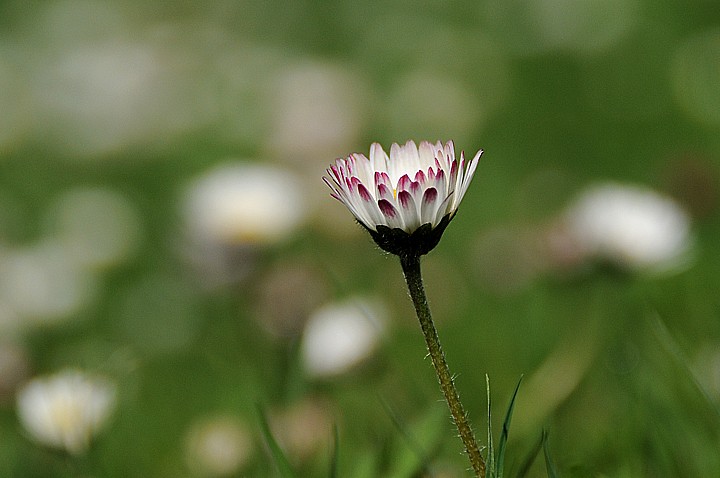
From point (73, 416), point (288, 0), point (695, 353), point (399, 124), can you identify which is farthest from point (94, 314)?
point (288, 0)

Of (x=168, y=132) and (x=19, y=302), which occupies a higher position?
(x=168, y=132)

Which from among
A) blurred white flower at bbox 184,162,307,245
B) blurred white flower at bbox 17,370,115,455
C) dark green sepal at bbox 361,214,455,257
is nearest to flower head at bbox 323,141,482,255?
dark green sepal at bbox 361,214,455,257

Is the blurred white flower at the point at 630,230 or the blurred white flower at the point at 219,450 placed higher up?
the blurred white flower at the point at 630,230

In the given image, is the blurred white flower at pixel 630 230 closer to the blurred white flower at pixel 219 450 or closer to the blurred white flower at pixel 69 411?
the blurred white flower at pixel 219 450

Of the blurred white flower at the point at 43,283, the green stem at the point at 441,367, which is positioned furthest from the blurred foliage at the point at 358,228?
the green stem at the point at 441,367

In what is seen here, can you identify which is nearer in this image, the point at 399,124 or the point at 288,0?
the point at 399,124

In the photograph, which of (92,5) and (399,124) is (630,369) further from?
(92,5)

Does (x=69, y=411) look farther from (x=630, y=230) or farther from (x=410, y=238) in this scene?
(x=630, y=230)

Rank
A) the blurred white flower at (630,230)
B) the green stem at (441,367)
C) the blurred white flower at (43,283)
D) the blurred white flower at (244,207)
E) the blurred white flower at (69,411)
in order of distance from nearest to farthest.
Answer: the green stem at (441,367) → the blurred white flower at (69,411) → the blurred white flower at (630,230) → the blurred white flower at (244,207) → the blurred white flower at (43,283)

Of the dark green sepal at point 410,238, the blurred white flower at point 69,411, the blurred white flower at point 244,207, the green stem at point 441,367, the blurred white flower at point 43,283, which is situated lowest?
the green stem at point 441,367
